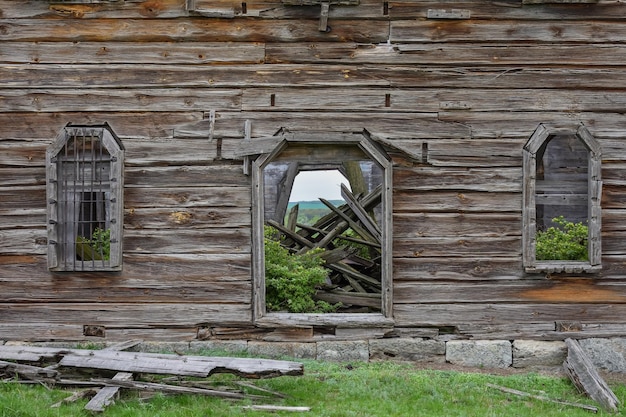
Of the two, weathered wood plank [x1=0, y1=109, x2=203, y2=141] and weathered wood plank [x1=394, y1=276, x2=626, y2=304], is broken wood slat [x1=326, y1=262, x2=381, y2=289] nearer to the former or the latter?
weathered wood plank [x1=394, y1=276, x2=626, y2=304]

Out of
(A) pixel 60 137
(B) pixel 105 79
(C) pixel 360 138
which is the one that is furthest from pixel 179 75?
(C) pixel 360 138

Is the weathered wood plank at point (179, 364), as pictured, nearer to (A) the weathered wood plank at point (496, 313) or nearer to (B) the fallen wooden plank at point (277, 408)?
(B) the fallen wooden plank at point (277, 408)

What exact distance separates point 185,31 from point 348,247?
5320mm

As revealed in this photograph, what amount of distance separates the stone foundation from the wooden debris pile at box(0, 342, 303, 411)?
1037mm

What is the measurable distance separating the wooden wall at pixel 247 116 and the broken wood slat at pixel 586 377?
92cm

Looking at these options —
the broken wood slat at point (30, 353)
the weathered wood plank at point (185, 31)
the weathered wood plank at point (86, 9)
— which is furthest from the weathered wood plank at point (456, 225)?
the broken wood slat at point (30, 353)

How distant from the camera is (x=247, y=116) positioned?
920 cm

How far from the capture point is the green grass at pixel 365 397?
698cm

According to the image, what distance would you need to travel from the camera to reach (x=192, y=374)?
743 cm

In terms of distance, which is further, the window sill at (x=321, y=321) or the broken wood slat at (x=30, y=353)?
the window sill at (x=321, y=321)

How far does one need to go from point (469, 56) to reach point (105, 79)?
175 inches

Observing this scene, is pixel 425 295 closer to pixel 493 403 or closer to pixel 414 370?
pixel 414 370

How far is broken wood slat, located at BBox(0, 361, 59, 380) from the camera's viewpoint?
786 centimetres

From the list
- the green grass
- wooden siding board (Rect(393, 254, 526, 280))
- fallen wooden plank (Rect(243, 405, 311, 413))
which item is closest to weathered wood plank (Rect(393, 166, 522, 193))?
wooden siding board (Rect(393, 254, 526, 280))
